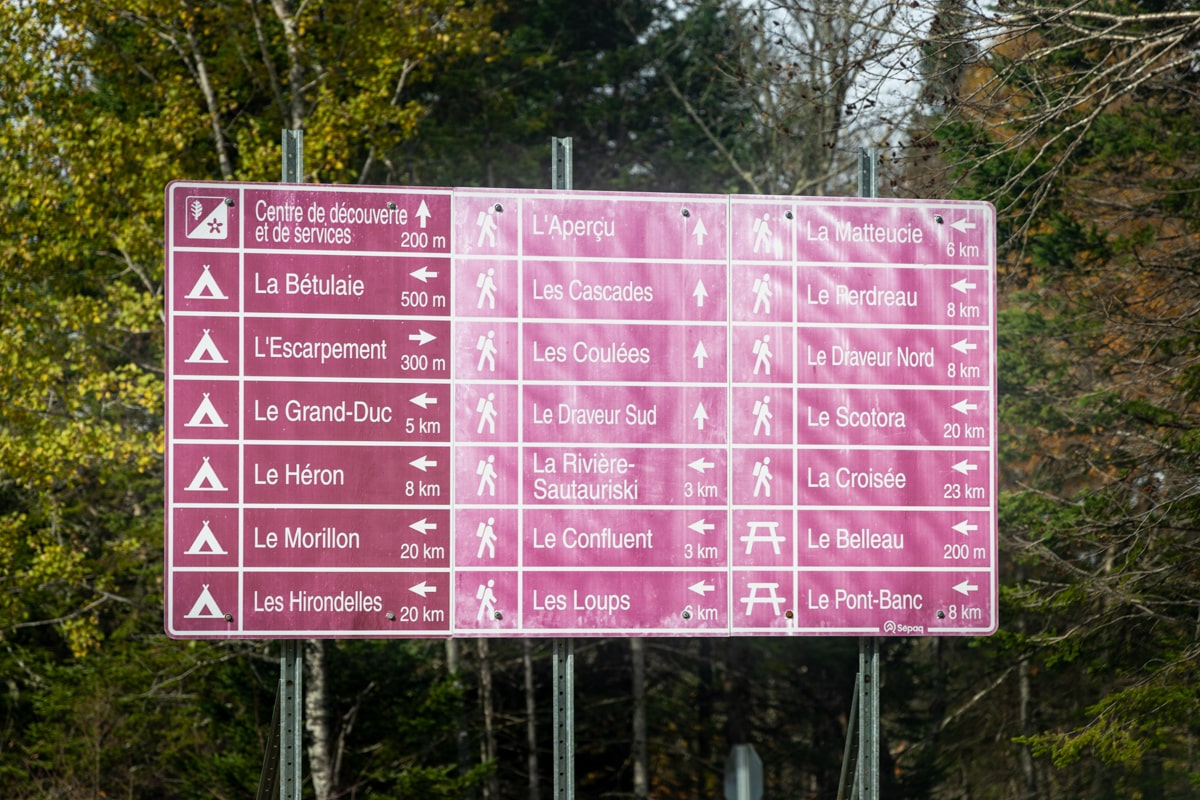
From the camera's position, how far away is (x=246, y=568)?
696 cm

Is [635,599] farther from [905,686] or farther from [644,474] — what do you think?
[905,686]

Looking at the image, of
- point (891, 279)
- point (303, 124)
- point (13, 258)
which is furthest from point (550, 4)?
point (891, 279)

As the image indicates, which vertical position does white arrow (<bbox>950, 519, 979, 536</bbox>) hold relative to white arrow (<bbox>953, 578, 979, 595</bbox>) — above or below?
above

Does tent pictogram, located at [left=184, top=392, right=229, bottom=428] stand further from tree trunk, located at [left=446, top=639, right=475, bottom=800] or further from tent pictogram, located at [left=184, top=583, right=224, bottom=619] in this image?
tree trunk, located at [left=446, top=639, right=475, bottom=800]

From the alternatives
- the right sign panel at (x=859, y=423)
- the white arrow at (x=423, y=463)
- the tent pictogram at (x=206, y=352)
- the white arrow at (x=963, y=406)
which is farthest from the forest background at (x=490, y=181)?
the tent pictogram at (x=206, y=352)

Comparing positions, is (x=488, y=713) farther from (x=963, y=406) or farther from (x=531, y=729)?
(x=963, y=406)

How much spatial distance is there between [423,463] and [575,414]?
791mm

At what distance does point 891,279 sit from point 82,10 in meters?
11.5

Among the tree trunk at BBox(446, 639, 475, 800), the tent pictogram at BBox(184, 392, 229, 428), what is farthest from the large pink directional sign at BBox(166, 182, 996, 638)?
the tree trunk at BBox(446, 639, 475, 800)

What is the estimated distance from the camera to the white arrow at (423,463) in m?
7.11

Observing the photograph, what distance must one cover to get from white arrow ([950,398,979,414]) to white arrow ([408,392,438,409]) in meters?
2.65

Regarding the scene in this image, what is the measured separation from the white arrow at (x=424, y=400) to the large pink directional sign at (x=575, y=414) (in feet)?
0.05

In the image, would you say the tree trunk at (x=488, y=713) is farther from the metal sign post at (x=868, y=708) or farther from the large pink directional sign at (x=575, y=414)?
the large pink directional sign at (x=575, y=414)

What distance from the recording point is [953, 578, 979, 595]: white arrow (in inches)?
289
